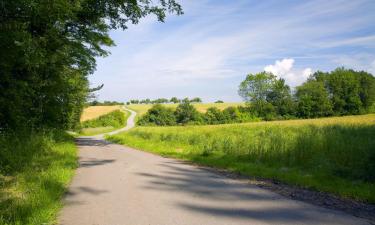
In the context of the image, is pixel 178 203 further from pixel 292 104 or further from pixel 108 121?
pixel 292 104

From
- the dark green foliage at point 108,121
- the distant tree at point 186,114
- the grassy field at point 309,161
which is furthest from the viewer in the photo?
the distant tree at point 186,114

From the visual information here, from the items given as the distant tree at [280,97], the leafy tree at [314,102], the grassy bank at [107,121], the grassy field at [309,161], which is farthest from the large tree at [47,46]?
the distant tree at [280,97]

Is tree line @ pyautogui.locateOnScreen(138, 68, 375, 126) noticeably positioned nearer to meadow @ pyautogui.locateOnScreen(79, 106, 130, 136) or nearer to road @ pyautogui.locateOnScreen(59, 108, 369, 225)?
meadow @ pyautogui.locateOnScreen(79, 106, 130, 136)

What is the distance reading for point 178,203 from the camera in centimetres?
816

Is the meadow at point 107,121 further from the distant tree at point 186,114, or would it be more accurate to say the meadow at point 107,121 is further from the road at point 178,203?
the road at point 178,203

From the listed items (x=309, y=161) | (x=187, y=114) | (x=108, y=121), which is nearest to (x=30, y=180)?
(x=309, y=161)

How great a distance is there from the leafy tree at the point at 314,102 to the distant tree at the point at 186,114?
28384 millimetres

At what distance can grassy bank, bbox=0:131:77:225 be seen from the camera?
6.78m

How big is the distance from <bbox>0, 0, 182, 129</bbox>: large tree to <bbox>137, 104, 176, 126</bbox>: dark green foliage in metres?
67.0

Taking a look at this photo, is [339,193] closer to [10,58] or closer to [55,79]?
[10,58]

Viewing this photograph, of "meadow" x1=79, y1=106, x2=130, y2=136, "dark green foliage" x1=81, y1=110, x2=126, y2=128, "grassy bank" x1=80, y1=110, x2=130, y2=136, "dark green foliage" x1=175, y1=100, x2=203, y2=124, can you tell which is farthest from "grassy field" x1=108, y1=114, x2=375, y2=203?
"dark green foliage" x1=175, y1=100, x2=203, y2=124

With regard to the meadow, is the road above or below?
below

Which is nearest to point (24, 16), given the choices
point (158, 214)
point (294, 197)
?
point (158, 214)

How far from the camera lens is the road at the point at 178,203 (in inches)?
268
